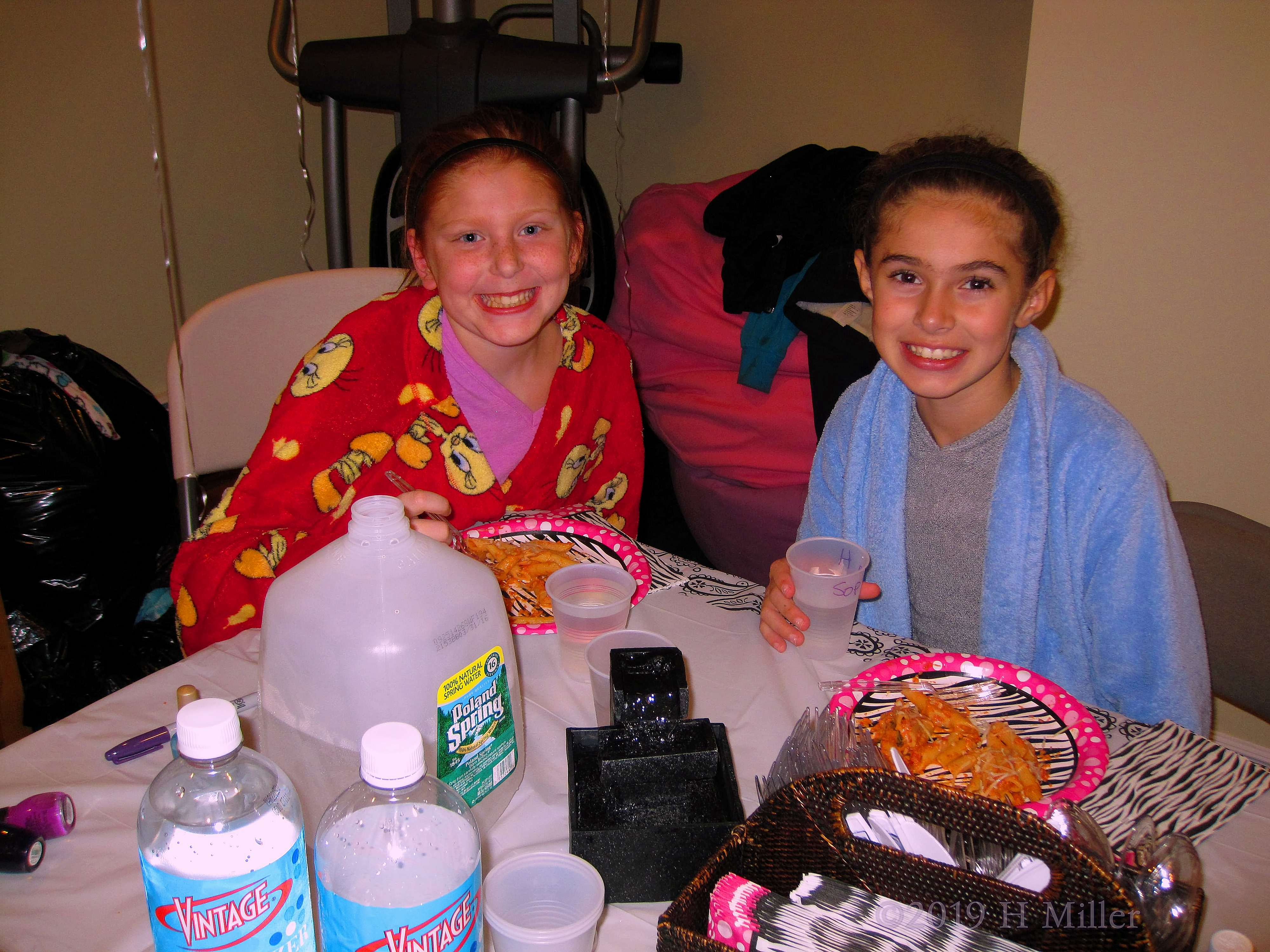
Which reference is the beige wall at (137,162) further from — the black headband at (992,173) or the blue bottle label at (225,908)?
the blue bottle label at (225,908)

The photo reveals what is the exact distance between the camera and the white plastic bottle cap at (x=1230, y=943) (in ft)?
1.84

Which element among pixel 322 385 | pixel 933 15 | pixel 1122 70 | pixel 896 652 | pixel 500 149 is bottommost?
pixel 896 652

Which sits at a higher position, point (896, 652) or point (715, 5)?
point (715, 5)

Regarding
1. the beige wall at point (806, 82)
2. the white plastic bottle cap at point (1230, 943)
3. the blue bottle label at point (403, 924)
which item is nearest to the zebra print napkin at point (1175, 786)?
the white plastic bottle cap at point (1230, 943)

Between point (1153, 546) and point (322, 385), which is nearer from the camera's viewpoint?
point (1153, 546)

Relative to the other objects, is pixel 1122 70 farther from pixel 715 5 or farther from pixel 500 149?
pixel 715 5

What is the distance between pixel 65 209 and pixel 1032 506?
105 inches

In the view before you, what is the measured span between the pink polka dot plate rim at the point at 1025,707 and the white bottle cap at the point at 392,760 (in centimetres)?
51

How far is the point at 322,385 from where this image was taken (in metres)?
1.38

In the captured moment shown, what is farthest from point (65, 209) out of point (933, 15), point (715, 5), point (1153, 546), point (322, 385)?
point (1153, 546)

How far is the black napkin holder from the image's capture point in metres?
0.68

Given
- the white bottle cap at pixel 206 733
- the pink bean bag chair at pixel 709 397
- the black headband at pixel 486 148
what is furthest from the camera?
the pink bean bag chair at pixel 709 397

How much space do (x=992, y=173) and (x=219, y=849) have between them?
1202 millimetres

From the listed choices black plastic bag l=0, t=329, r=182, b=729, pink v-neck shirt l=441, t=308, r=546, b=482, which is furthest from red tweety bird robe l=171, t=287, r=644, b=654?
black plastic bag l=0, t=329, r=182, b=729
